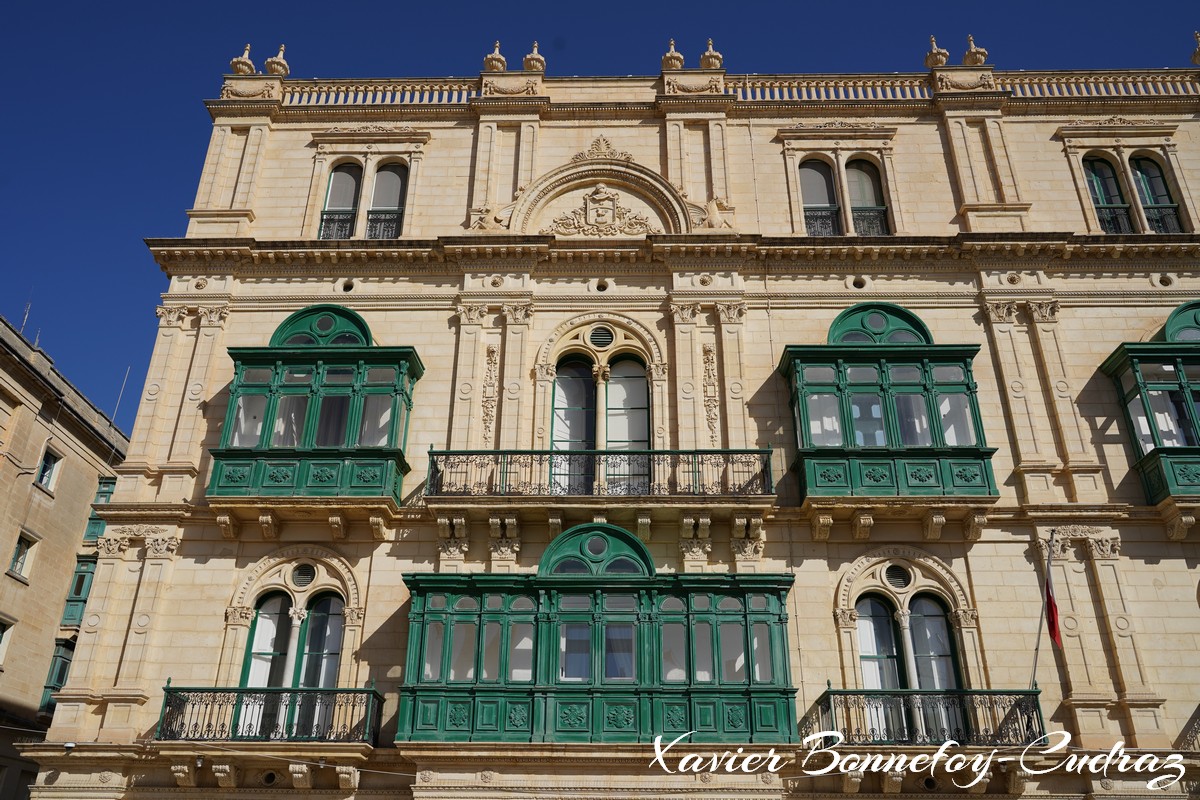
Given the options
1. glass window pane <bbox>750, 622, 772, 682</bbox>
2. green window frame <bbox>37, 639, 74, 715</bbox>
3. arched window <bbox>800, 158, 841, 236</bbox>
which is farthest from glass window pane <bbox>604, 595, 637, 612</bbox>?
green window frame <bbox>37, 639, 74, 715</bbox>

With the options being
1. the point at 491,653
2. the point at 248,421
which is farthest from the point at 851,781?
the point at 248,421

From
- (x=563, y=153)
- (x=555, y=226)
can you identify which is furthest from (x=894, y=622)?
(x=563, y=153)

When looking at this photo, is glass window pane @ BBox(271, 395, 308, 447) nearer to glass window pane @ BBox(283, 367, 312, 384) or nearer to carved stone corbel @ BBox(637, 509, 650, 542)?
glass window pane @ BBox(283, 367, 312, 384)

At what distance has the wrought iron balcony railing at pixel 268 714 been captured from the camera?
17062 millimetres

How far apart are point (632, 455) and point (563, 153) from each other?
8634 millimetres

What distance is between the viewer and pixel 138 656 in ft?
59.8

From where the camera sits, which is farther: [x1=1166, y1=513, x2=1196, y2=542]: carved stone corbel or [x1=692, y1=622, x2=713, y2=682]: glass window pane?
[x1=1166, y1=513, x2=1196, y2=542]: carved stone corbel

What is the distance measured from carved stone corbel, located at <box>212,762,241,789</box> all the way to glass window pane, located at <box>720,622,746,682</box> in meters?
8.97

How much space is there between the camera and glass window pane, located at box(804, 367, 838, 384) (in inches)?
790

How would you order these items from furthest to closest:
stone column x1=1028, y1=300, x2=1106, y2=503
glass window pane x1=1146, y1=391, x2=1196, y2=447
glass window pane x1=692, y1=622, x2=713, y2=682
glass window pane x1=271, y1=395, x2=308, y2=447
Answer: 1. glass window pane x1=271, y1=395, x2=308, y2=447
2. glass window pane x1=1146, y1=391, x2=1196, y2=447
3. stone column x1=1028, y1=300, x2=1106, y2=503
4. glass window pane x1=692, y1=622, x2=713, y2=682

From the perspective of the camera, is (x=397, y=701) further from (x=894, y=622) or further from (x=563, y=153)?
(x=563, y=153)

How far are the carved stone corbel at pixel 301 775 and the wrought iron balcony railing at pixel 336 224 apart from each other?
12507 mm

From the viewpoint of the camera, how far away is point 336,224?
23.5 metres

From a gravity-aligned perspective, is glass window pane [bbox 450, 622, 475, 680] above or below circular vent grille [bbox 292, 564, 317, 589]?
below
